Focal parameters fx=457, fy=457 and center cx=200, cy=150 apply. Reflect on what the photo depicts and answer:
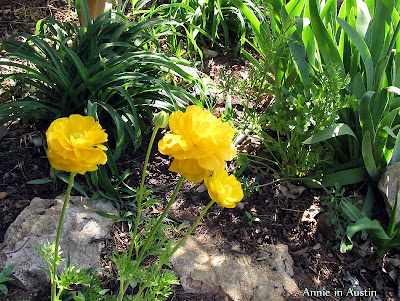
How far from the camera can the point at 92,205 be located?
2.10 metres

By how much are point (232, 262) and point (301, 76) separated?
104 cm

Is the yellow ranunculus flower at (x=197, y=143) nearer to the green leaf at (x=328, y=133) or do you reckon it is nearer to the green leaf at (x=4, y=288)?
the green leaf at (x=4, y=288)

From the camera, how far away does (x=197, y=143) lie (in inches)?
42.0

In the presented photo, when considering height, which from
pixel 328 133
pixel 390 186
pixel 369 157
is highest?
pixel 328 133

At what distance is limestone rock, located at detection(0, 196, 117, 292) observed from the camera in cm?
176

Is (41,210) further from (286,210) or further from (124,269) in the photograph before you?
(286,210)

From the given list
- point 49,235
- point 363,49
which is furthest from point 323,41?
point 49,235

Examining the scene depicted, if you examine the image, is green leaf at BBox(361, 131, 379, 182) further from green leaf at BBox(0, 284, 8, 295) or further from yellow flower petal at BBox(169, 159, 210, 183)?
green leaf at BBox(0, 284, 8, 295)

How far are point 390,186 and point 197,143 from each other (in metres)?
1.45

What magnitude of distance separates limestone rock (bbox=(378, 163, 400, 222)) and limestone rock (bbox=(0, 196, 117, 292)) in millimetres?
1286

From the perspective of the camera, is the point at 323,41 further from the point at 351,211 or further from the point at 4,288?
the point at 4,288

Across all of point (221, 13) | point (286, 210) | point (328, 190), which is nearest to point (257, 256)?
point (286, 210)

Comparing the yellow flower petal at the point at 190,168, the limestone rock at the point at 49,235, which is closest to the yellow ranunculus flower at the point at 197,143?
the yellow flower petal at the point at 190,168

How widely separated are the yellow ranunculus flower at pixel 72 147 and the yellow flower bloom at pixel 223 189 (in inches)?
11.0
